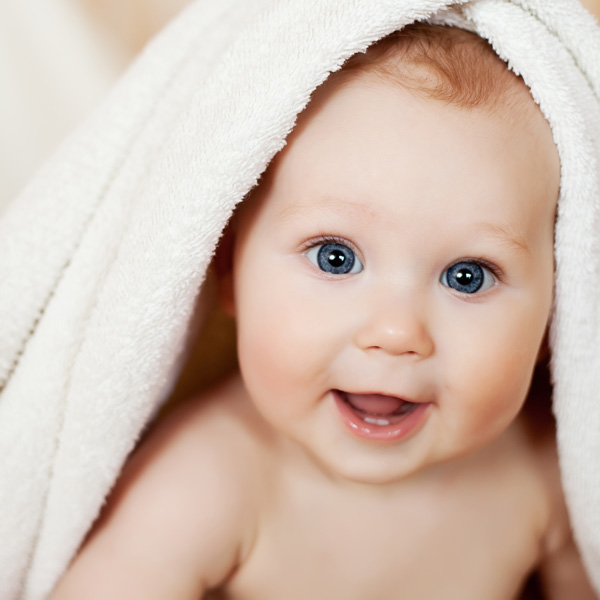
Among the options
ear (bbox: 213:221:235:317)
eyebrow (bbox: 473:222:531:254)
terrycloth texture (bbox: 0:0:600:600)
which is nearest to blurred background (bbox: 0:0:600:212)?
terrycloth texture (bbox: 0:0:600:600)

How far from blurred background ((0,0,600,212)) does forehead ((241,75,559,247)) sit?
52 cm

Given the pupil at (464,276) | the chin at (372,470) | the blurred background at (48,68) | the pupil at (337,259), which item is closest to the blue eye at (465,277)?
the pupil at (464,276)

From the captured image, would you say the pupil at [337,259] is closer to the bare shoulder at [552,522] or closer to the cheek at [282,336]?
the cheek at [282,336]

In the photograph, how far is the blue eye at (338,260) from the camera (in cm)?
90

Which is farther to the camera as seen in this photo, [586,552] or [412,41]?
[586,552]

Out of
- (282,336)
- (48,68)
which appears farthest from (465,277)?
(48,68)

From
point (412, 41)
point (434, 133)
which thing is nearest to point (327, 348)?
point (434, 133)

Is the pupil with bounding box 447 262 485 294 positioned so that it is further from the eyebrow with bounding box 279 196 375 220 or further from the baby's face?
the eyebrow with bounding box 279 196 375 220

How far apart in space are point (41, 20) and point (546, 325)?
852 millimetres

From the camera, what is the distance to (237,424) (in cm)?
108

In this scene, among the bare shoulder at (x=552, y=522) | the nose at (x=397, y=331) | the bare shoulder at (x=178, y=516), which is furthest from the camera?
the bare shoulder at (x=552, y=522)

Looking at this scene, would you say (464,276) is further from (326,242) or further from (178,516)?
(178,516)

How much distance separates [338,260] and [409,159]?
13 centimetres

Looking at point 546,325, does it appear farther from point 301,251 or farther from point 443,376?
point 301,251
